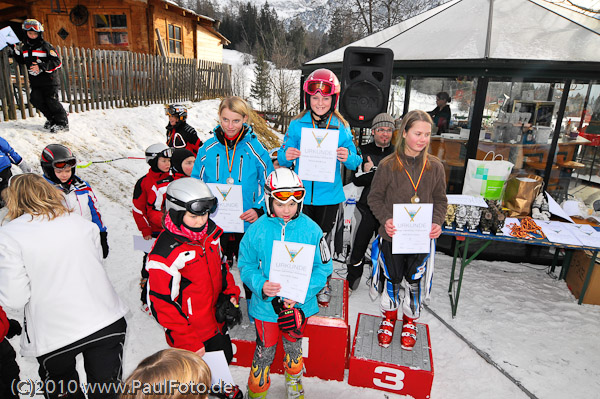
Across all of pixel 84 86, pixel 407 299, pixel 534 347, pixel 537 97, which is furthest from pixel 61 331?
pixel 84 86

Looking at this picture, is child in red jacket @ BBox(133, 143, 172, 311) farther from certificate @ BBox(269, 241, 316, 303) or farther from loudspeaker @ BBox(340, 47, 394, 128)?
loudspeaker @ BBox(340, 47, 394, 128)

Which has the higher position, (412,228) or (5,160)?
(5,160)

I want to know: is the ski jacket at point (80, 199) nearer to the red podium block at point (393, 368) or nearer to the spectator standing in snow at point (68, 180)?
the spectator standing in snow at point (68, 180)

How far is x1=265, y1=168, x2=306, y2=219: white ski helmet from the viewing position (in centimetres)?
248

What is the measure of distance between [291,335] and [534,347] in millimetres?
3020

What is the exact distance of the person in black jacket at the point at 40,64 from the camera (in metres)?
6.77

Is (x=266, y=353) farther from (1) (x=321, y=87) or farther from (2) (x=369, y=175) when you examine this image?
(2) (x=369, y=175)

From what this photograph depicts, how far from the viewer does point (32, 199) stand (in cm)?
200

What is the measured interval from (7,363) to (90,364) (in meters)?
0.62

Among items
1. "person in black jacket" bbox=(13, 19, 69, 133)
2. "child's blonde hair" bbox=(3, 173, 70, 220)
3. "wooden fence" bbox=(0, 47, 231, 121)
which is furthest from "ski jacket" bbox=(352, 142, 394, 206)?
"wooden fence" bbox=(0, 47, 231, 121)

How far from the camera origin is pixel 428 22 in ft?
23.9

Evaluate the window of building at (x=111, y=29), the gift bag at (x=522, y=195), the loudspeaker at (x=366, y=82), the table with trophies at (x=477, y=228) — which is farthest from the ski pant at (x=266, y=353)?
the window of building at (x=111, y=29)

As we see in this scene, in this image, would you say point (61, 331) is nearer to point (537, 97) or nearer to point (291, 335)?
point (291, 335)

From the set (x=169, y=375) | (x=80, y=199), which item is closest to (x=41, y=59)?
(x=80, y=199)
